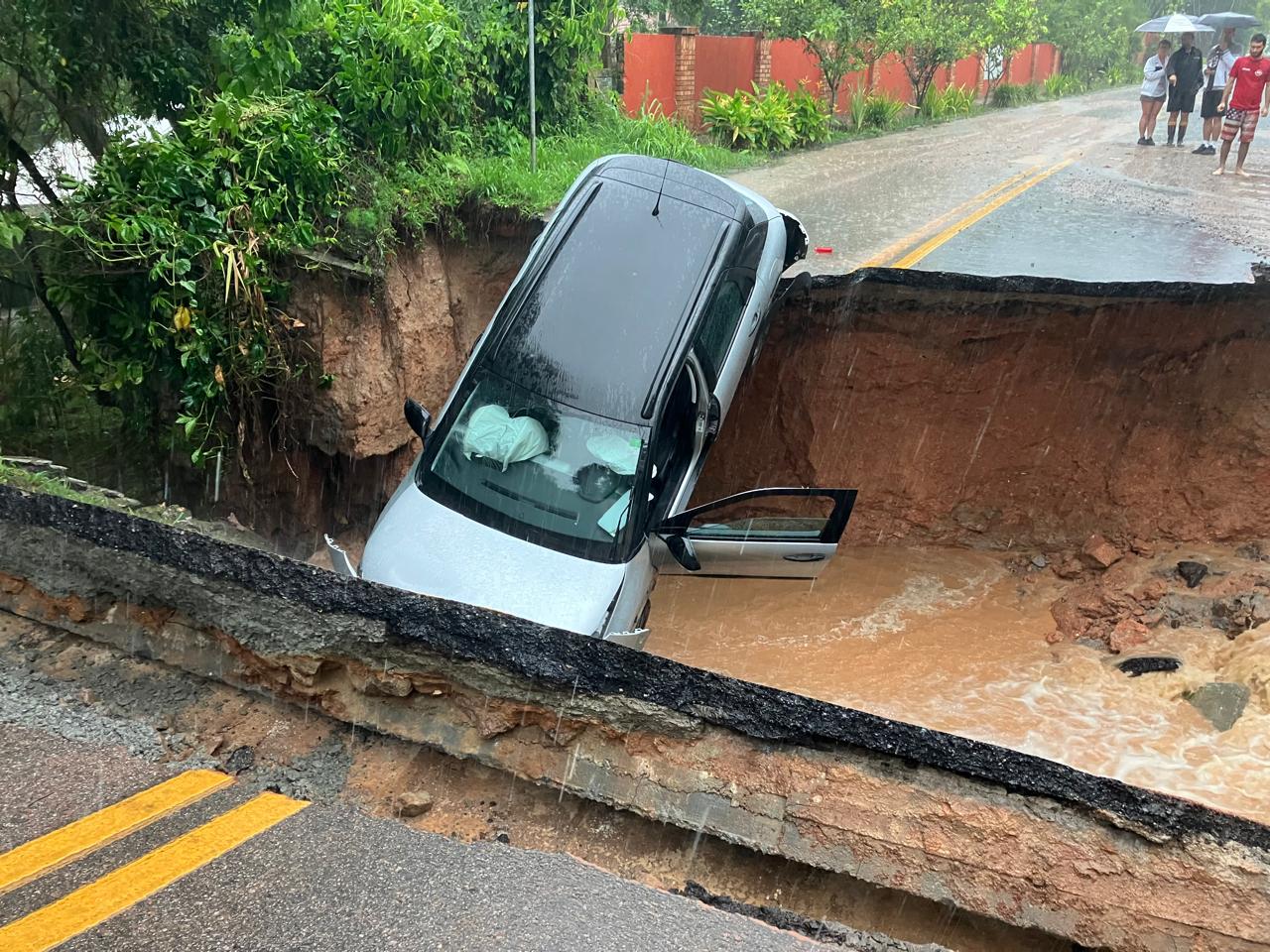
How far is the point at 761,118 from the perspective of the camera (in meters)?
16.1

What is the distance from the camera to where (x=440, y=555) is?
18.1ft

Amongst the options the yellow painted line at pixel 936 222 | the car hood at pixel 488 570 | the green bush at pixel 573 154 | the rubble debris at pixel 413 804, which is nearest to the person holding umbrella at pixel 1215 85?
the yellow painted line at pixel 936 222

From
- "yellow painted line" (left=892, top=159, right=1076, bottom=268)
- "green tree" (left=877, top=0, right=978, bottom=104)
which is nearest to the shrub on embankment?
"yellow painted line" (left=892, top=159, right=1076, bottom=268)

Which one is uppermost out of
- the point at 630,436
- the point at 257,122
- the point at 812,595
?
the point at 257,122

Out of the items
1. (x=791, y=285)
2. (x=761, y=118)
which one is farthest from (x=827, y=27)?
(x=791, y=285)

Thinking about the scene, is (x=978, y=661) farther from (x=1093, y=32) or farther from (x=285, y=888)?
(x=1093, y=32)

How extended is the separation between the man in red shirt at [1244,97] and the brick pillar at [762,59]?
7339mm

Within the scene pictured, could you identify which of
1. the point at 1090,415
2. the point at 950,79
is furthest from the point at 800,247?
the point at 950,79

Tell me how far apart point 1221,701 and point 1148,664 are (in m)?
0.60

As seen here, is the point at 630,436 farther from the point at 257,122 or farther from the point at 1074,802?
the point at 257,122

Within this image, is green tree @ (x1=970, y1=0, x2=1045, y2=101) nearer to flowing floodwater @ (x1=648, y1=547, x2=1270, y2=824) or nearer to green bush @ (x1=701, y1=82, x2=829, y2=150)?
green bush @ (x1=701, y1=82, x2=829, y2=150)

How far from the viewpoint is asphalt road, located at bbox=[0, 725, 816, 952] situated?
8.77ft

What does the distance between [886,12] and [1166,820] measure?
17683mm

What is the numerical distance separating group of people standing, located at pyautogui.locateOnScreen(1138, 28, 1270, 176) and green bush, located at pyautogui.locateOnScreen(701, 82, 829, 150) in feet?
18.7
